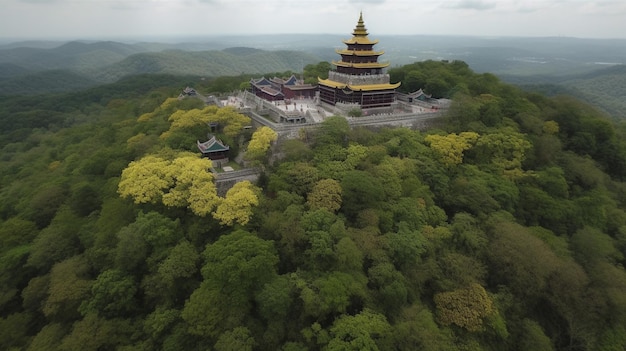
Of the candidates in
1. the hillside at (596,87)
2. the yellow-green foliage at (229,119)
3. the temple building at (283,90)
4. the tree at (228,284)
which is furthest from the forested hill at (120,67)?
the tree at (228,284)

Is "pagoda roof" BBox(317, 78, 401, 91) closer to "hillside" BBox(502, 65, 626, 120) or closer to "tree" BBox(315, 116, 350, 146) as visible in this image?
"tree" BBox(315, 116, 350, 146)

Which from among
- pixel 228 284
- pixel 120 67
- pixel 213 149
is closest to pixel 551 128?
pixel 213 149

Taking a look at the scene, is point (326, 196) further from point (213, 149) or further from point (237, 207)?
point (213, 149)

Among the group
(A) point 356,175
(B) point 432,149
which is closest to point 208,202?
(A) point 356,175

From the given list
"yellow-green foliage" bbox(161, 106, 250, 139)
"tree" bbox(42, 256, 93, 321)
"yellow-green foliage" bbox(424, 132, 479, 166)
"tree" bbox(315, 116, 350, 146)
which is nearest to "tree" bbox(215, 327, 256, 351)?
"tree" bbox(42, 256, 93, 321)

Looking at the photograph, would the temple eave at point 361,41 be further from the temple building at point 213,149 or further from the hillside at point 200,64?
the hillside at point 200,64

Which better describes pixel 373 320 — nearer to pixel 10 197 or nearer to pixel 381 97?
pixel 381 97
